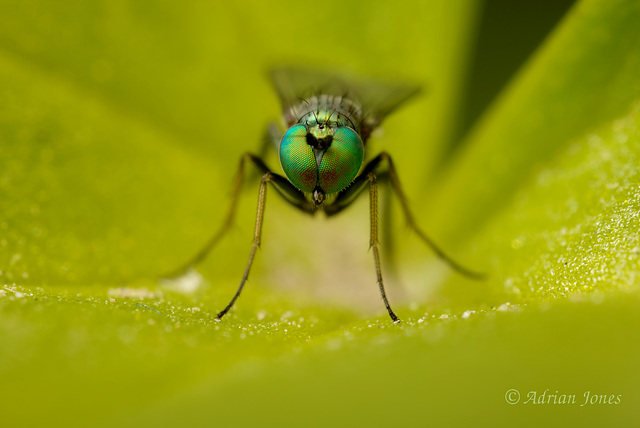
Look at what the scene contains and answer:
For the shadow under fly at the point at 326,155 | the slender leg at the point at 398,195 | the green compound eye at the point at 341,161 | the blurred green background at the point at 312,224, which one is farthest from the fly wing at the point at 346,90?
the green compound eye at the point at 341,161

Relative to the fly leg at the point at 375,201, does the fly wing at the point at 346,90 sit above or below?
above

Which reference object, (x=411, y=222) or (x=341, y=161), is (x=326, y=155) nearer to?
(x=341, y=161)

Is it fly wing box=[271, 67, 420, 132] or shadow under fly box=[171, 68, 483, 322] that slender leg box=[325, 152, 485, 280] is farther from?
fly wing box=[271, 67, 420, 132]

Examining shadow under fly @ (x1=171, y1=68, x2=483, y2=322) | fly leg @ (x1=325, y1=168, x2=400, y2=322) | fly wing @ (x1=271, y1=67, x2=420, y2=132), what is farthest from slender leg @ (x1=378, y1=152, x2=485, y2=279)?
fly wing @ (x1=271, y1=67, x2=420, y2=132)

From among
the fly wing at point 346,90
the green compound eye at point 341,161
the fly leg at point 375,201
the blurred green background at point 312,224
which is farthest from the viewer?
the fly wing at point 346,90

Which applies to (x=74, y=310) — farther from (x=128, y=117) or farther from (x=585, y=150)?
(x=585, y=150)

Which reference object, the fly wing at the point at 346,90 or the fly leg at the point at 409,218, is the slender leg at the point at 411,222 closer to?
the fly leg at the point at 409,218
